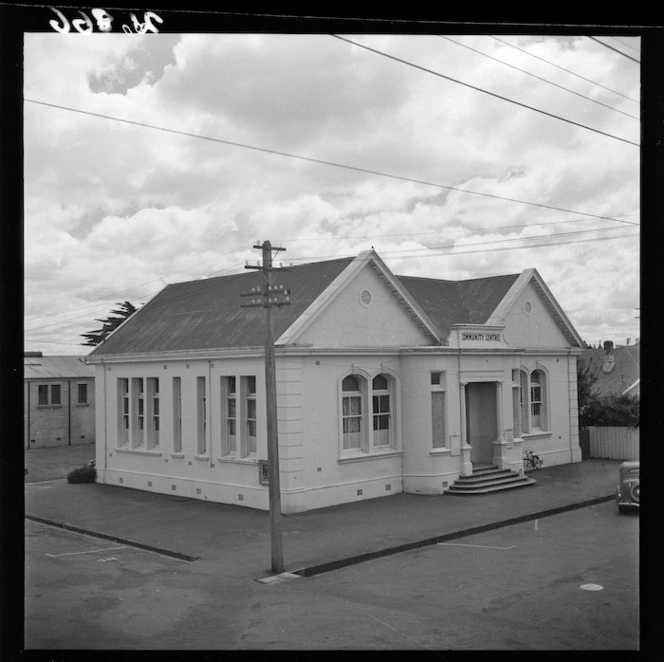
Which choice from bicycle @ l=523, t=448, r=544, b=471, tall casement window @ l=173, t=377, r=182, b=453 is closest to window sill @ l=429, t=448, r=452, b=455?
bicycle @ l=523, t=448, r=544, b=471

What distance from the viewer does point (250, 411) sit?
68.1ft

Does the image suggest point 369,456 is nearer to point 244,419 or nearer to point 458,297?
point 244,419

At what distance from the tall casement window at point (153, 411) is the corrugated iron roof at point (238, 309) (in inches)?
42.8

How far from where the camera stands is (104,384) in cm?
2495

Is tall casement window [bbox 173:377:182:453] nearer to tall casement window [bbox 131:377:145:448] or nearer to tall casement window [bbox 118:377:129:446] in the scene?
tall casement window [bbox 131:377:145:448]

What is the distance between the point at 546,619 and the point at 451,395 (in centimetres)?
1155

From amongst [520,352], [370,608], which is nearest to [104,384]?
[520,352]

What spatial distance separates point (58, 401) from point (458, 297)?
49.1ft

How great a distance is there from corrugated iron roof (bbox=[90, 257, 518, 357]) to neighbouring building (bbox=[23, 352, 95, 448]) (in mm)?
1808

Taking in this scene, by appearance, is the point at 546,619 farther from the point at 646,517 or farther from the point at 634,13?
the point at 634,13

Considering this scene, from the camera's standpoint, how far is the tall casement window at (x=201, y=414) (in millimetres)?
21781

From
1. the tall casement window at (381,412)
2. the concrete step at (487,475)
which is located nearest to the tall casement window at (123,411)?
the tall casement window at (381,412)

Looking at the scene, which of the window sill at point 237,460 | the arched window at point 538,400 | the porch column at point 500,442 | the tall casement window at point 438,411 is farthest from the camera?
the arched window at point 538,400

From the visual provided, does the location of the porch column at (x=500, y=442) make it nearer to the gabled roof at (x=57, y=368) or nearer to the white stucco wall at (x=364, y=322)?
the white stucco wall at (x=364, y=322)
